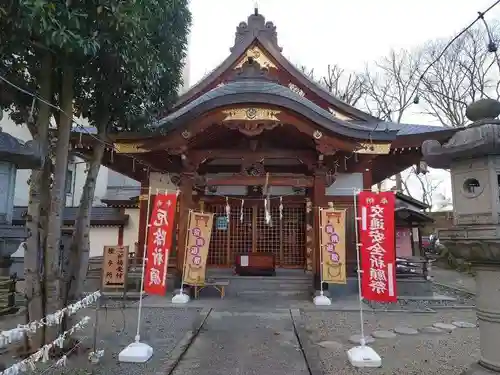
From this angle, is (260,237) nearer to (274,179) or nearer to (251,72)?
(274,179)

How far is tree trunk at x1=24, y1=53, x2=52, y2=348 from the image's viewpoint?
17.1ft

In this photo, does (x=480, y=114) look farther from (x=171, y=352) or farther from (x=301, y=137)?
(x=301, y=137)

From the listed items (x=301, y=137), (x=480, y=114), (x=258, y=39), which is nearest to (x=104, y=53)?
(x=480, y=114)

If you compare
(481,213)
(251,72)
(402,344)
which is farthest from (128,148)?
(481,213)

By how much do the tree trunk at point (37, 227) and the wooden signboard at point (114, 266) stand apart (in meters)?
4.67

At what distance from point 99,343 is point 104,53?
4.86 meters

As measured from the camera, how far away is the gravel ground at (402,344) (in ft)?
16.6

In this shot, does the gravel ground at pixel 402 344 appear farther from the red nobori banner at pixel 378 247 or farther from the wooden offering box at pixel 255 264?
the wooden offering box at pixel 255 264

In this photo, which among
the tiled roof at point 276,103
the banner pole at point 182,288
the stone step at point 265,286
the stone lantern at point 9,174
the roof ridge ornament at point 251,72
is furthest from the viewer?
the roof ridge ornament at point 251,72

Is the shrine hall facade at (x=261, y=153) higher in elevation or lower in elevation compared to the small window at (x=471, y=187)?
higher

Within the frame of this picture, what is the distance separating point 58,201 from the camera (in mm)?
5445

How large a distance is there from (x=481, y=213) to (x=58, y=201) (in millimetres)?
5747

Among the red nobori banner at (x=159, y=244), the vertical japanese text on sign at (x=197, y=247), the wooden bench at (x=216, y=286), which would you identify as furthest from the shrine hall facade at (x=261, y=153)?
the red nobori banner at (x=159, y=244)

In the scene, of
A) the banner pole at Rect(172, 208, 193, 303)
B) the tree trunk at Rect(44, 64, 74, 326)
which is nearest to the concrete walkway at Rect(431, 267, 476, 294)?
the banner pole at Rect(172, 208, 193, 303)
